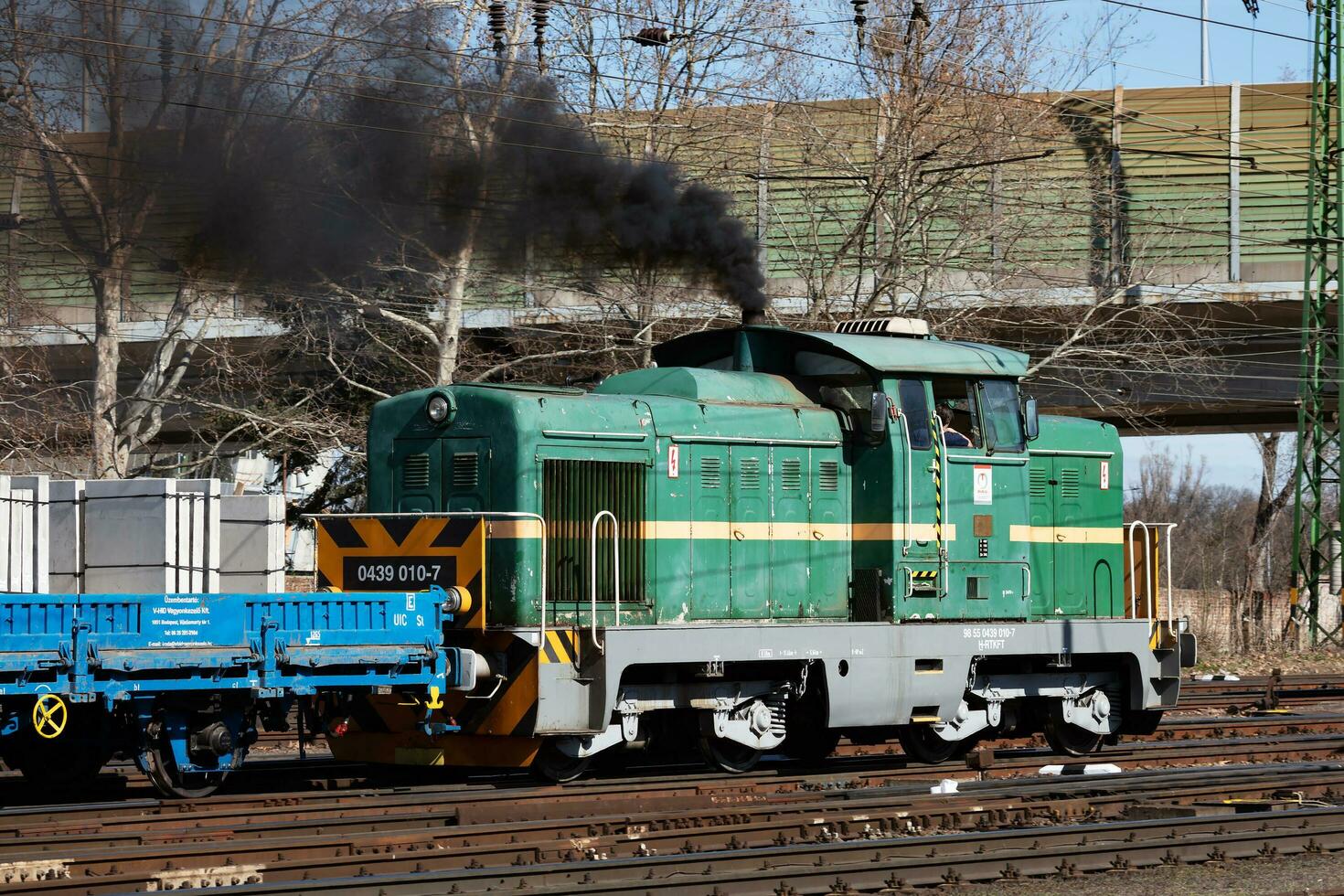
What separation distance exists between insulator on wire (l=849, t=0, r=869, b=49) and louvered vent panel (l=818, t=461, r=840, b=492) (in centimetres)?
1061

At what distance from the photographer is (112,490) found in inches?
410

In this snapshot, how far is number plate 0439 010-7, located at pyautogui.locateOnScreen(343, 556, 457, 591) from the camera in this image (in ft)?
34.8

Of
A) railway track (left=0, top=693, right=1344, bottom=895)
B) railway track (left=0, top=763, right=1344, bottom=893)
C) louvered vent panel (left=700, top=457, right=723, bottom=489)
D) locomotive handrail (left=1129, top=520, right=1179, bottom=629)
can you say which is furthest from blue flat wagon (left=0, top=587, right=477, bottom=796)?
locomotive handrail (left=1129, top=520, right=1179, bottom=629)

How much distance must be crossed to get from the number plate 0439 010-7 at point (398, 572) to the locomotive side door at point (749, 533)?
2.20 meters

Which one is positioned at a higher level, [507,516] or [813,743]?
[507,516]

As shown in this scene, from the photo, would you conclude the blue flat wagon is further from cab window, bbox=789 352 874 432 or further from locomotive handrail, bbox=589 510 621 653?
cab window, bbox=789 352 874 432

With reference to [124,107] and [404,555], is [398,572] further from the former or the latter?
[124,107]

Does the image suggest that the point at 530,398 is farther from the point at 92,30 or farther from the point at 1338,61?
the point at 1338,61

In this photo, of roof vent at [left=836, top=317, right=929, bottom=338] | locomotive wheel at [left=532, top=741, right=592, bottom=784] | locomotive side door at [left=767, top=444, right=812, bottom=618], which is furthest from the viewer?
roof vent at [left=836, top=317, right=929, bottom=338]

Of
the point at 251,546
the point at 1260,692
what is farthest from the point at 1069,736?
the point at 1260,692

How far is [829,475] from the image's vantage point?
1196 centimetres

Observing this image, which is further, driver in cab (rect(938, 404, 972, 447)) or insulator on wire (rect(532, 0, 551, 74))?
insulator on wire (rect(532, 0, 551, 74))

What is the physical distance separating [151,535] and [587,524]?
2.93m

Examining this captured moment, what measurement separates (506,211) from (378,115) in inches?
59.2
